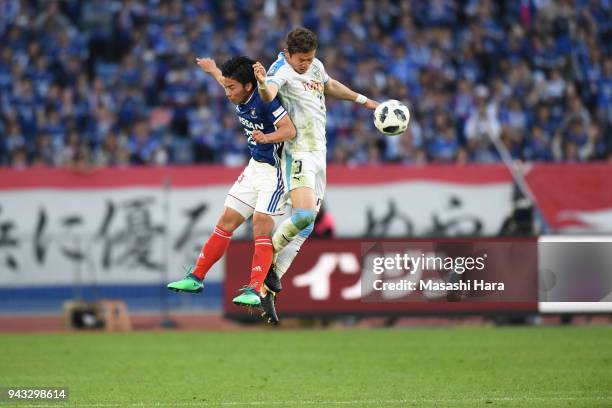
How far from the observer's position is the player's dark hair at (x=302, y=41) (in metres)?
10.5

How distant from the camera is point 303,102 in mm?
10703

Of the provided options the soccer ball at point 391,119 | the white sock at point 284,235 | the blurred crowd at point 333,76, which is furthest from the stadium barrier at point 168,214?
the soccer ball at point 391,119

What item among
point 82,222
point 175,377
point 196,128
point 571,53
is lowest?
point 175,377

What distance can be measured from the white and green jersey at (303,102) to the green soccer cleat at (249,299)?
4.60ft

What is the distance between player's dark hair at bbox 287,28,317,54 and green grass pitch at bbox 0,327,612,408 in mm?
3258

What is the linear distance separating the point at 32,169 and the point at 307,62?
11074 millimetres

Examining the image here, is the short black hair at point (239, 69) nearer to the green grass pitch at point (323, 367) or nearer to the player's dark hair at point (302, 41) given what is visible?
the player's dark hair at point (302, 41)

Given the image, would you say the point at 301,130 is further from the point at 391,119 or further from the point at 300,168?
the point at 391,119

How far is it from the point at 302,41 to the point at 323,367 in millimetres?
4754

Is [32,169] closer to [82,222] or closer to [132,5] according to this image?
[82,222]

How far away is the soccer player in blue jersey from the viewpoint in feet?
34.0

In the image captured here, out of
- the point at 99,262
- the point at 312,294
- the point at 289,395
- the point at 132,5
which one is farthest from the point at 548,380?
the point at 132,5

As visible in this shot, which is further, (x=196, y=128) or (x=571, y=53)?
(x=571, y=53)

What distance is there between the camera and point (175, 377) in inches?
510
